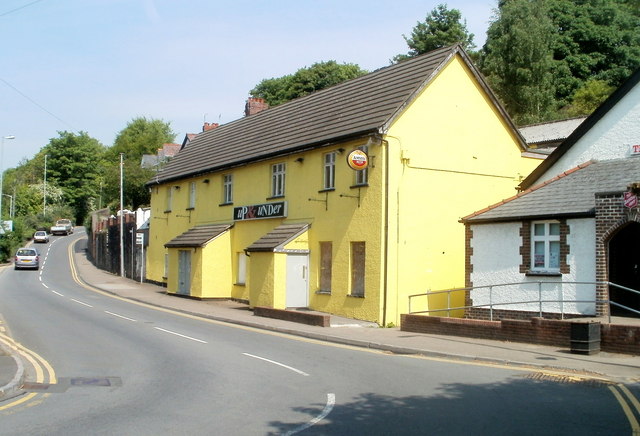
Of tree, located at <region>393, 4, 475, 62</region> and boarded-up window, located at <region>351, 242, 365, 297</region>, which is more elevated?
tree, located at <region>393, 4, 475, 62</region>

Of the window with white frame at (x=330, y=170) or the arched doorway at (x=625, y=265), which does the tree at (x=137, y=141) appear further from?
the arched doorway at (x=625, y=265)

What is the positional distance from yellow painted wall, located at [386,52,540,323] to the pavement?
2963mm

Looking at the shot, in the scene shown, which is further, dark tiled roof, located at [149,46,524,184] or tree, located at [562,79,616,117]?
tree, located at [562,79,616,117]

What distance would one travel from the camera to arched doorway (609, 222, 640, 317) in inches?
704

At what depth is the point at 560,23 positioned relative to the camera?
188ft

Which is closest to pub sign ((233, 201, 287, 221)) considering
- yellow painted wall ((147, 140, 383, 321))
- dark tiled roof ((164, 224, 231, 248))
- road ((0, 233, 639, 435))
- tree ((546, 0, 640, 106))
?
yellow painted wall ((147, 140, 383, 321))

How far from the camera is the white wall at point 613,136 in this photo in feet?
65.6

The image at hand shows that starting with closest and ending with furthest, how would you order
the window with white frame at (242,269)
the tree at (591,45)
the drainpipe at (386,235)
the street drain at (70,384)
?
the street drain at (70,384) < the drainpipe at (386,235) < the window with white frame at (242,269) < the tree at (591,45)

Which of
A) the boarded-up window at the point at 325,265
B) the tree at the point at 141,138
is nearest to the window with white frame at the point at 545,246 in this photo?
the boarded-up window at the point at 325,265

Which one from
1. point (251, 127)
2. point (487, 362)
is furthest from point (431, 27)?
point (487, 362)

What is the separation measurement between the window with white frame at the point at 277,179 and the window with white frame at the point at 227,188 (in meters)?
3.90

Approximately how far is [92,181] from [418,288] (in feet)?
304

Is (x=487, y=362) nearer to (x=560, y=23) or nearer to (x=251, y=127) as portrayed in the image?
(x=251, y=127)

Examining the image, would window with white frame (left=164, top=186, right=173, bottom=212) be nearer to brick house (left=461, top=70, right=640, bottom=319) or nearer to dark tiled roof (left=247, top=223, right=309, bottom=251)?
dark tiled roof (left=247, top=223, right=309, bottom=251)
